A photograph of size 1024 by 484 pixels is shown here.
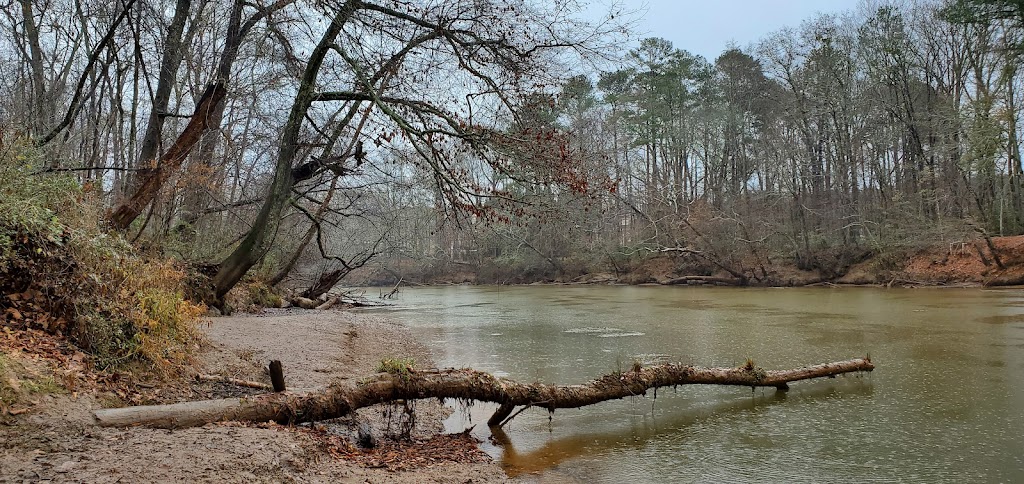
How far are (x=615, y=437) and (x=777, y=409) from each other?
6.58ft

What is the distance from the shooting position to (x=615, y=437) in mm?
5297

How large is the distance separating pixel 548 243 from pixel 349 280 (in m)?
14.7

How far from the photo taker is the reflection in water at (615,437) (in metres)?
4.63

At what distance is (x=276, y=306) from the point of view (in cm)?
1742

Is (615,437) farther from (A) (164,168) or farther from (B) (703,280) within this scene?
(B) (703,280)

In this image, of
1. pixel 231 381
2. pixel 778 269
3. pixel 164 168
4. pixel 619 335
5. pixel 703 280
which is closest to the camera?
pixel 231 381

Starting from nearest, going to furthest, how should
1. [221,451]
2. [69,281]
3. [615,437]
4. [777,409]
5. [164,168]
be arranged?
[221,451] < [69,281] < [615,437] < [777,409] < [164,168]

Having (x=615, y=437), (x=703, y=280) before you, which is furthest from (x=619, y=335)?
(x=703, y=280)

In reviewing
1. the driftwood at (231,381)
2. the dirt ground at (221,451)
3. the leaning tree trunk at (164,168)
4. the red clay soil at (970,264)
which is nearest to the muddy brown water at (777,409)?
the dirt ground at (221,451)

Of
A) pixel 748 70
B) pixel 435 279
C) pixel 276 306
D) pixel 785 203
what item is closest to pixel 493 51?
pixel 276 306

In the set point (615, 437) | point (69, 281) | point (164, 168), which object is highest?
point (164, 168)

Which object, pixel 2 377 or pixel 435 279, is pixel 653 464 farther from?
pixel 435 279

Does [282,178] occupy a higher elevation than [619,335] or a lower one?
higher

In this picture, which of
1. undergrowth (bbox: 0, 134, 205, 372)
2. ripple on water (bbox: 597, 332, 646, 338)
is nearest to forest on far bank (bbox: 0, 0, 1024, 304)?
undergrowth (bbox: 0, 134, 205, 372)
